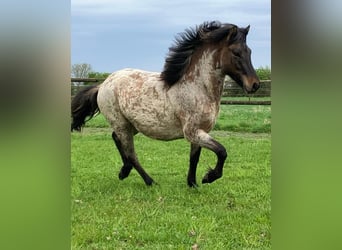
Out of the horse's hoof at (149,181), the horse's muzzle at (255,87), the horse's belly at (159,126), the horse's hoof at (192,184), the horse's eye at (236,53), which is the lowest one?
the horse's hoof at (149,181)

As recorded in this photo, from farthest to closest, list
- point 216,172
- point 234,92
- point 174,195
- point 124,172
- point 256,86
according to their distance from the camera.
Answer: point 124,172, point 234,92, point 174,195, point 216,172, point 256,86

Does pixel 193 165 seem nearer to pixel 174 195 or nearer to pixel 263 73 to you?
pixel 174 195

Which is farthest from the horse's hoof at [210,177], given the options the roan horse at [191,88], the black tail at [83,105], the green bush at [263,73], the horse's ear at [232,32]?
the black tail at [83,105]

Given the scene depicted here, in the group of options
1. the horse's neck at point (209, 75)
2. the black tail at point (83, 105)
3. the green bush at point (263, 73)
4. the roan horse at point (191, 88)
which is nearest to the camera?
the green bush at point (263, 73)

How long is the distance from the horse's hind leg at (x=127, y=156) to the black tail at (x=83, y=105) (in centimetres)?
19

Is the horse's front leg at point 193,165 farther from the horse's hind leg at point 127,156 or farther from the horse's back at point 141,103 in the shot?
the horse's hind leg at point 127,156

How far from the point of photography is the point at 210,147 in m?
1.81

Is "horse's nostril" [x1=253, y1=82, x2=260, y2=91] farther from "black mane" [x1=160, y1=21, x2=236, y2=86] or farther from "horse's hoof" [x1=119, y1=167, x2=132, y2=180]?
"horse's hoof" [x1=119, y1=167, x2=132, y2=180]

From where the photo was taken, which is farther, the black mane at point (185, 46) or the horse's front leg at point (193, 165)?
the horse's front leg at point (193, 165)

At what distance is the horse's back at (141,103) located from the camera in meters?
1.90

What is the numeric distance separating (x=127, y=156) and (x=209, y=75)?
0.61 metres

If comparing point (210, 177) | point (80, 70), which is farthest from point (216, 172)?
point (80, 70)
